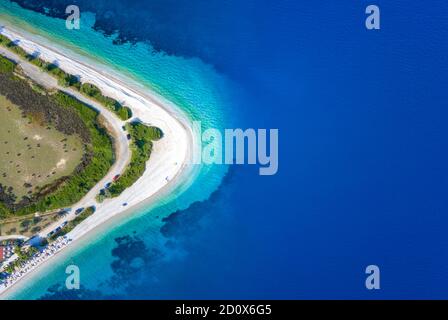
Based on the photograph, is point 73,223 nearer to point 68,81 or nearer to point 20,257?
point 20,257

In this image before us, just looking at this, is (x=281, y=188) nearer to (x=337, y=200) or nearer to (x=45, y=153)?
(x=337, y=200)

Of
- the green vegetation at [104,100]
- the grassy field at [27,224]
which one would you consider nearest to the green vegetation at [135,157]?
the green vegetation at [104,100]

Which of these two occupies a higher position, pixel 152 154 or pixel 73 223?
pixel 152 154

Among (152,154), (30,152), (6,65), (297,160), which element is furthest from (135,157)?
(297,160)

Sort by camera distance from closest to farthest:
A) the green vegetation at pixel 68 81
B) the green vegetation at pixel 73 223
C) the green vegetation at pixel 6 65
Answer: the green vegetation at pixel 6 65, the green vegetation at pixel 68 81, the green vegetation at pixel 73 223

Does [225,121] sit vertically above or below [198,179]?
above

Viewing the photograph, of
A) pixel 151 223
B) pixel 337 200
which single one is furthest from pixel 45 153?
pixel 337 200

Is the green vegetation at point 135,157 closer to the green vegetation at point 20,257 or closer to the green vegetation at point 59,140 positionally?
the green vegetation at point 59,140
